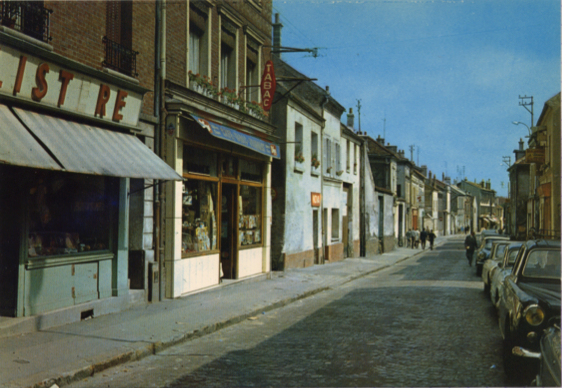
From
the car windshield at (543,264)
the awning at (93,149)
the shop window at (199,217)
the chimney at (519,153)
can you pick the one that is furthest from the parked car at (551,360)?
the chimney at (519,153)

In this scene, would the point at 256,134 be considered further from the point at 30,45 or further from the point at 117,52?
the point at 30,45

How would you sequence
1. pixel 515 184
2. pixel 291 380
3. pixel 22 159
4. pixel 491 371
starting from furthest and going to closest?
pixel 515 184 → pixel 22 159 → pixel 491 371 → pixel 291 380

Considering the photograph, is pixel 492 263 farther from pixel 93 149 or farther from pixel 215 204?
pixel 93 149

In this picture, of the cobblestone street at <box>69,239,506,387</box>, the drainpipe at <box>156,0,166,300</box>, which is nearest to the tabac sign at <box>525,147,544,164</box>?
the cobblestone street at <box>69,239,506,387</box>

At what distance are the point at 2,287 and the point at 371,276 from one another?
14671 millimetres

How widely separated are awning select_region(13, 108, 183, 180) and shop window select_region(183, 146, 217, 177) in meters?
2.13

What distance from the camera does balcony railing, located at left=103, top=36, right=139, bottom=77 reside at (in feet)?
33.8

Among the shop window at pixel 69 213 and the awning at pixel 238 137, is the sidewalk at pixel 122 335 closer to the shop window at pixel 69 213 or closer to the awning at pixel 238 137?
the shop window at pixel 69 213

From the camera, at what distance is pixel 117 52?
10.6 meters

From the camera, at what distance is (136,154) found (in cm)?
1018

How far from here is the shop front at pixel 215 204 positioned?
12227mm

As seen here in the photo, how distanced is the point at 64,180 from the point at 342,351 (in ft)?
17.4

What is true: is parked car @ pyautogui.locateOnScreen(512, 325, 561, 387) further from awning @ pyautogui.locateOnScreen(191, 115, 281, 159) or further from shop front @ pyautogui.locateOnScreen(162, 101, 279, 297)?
awning @ pyautogui.locateOnScreen(191, 115, 281, 159)

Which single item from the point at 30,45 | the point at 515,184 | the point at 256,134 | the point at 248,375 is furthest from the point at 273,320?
the point at 515,184
